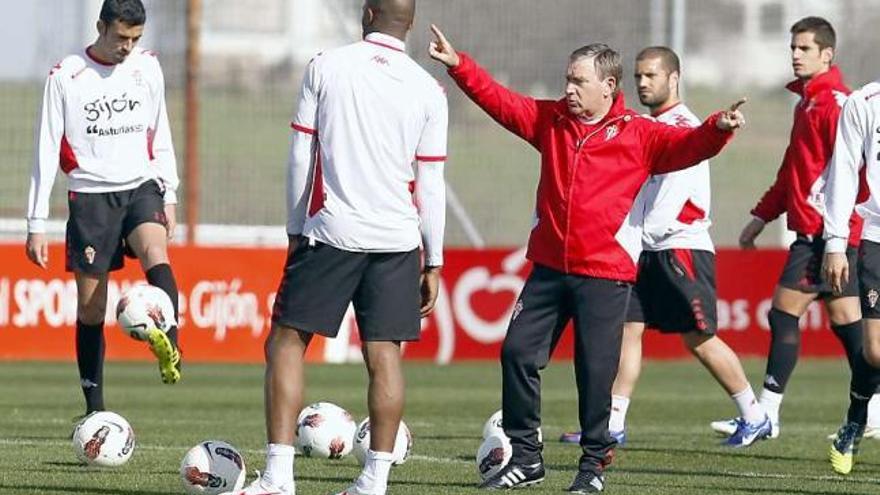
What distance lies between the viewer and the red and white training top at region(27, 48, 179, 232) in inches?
435

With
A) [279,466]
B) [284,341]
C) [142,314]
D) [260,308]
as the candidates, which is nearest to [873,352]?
[284,341]

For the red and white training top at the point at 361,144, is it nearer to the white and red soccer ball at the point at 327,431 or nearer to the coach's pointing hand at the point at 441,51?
the coach's pointing hand at the point at 441,51

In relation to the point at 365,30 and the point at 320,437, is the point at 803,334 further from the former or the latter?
the point at 365,30

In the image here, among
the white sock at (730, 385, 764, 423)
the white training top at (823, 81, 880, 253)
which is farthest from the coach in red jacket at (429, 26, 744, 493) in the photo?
the white sock at (730, 385, 764, 423)

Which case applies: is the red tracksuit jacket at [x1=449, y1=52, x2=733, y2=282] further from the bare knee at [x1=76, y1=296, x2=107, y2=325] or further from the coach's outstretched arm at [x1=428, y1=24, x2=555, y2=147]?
the bare knee at [x1=76, y1=296, x2=107, y2=325]

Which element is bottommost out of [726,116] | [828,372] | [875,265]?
[828,372]

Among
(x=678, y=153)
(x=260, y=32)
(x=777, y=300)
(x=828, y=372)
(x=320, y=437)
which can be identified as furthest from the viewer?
(x=260, y=32)

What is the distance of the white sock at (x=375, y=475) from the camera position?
7965 millimetres

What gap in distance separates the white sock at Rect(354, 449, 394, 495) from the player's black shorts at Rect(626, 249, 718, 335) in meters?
3.82

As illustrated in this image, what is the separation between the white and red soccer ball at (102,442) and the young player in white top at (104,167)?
1596 millimetres

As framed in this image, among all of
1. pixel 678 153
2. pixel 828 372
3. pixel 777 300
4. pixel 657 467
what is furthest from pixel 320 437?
pixel 828 372

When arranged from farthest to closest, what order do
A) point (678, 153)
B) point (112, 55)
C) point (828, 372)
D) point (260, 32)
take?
point (260, 32), point (828, 372), point (112, 55), point (678, 153)

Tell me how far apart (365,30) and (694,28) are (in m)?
16.0

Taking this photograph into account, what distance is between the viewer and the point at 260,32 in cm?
2298
